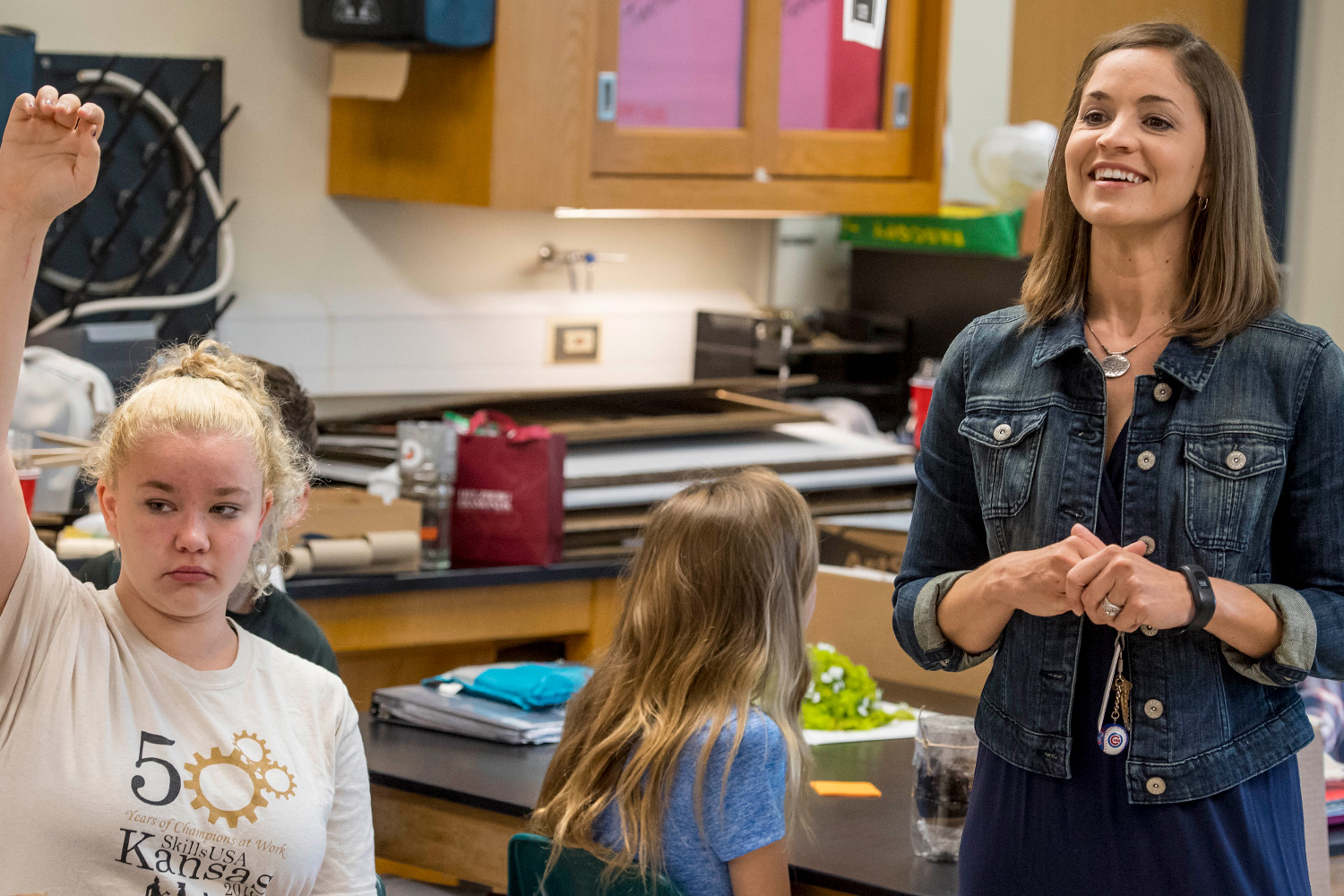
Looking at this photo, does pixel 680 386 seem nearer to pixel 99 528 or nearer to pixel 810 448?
pixel 810 448

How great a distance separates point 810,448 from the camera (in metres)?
3.32

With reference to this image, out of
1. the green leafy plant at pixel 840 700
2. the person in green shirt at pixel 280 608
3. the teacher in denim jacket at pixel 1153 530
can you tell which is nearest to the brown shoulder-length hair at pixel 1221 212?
the teacher in denim jacket at pixel 1153 530

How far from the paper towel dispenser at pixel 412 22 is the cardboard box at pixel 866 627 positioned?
1.41 m

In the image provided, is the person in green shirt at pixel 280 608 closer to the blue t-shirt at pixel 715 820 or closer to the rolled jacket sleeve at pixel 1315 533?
the blue t-shirt at pixel 715 820

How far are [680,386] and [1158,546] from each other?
7.40 feet

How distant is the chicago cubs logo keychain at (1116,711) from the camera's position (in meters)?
1.40

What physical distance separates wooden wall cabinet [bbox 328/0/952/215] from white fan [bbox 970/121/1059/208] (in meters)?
0.12

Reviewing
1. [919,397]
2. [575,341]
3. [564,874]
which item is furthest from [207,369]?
[575,341]

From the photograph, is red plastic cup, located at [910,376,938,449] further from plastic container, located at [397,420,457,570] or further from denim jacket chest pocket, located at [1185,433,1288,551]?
denim jacket chest pocket, located at [1185,433,1288,551]

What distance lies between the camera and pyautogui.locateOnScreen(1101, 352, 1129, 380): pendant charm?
1.44 metres

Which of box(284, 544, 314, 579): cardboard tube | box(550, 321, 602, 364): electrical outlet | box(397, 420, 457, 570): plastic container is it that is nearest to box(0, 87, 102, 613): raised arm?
box(284, 544, 314, 579): cardboard tube

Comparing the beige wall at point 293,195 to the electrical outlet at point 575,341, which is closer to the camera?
the beige wall at point 293,195

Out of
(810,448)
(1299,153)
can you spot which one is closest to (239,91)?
(810,448)

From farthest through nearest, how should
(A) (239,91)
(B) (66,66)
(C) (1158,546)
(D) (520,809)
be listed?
1. (A) (239,91)
2. (B) (66,66)
3. (D) (520,809)
4. (C) (1158,546)
